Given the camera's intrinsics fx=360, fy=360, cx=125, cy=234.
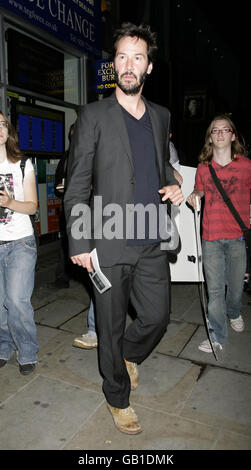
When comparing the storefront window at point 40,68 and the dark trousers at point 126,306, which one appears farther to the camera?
Result: the storefront window at point 40,68

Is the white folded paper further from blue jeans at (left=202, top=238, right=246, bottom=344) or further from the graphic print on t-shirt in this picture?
blue jeans at (left=202, top=238, right=246, bottom=344)

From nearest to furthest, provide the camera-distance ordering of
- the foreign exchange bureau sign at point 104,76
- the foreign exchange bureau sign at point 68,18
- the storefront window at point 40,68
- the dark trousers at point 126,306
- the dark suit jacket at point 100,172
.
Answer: the dark suit jacket at point 100,172 < the dark trousers at point 126,306 < the foreign exchange bureau sign at point 68,18 < the storefront window at point 40,68 < the foreign exchange bureau sign at point 104,76

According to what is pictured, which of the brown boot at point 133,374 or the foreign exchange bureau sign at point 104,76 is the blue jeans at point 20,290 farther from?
the foreign exchange bureau sign at point 104,76

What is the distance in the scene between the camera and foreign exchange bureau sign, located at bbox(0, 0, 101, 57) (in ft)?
18.7

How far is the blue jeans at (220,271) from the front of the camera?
334cm

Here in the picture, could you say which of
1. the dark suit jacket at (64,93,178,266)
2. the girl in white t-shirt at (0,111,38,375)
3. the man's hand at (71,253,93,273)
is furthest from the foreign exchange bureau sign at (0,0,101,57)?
the man's hand at (71,253,93,273)

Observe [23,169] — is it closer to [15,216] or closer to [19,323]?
[15,216]

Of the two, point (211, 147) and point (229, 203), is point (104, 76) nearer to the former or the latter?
point (211, 147)

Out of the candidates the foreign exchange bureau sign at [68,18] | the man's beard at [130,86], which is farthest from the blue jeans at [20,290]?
the foreign exchange bureau sign at [68,18]

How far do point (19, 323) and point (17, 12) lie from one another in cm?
490

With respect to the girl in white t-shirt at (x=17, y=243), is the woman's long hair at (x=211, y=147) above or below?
above

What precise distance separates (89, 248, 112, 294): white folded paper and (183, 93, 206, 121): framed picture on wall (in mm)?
10212

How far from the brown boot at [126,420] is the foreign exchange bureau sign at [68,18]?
5.60 m

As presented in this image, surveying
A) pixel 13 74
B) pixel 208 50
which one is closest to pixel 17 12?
pixel 13 74
